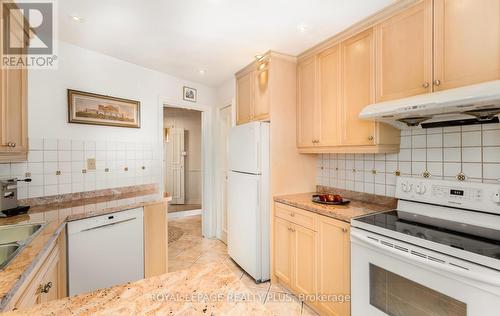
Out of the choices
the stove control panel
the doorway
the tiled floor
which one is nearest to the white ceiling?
the stove control panel

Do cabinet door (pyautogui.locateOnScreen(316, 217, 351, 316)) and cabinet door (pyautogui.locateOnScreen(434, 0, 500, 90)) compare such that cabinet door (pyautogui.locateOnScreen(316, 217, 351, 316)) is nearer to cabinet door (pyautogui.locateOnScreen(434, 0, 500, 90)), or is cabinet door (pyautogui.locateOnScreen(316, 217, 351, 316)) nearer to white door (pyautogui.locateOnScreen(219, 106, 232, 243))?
cabinet door (pyautogui.locateOnScreen(434, 0, 500, 90))

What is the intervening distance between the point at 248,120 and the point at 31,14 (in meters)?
2.00

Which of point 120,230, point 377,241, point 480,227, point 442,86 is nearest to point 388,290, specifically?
point 377,241

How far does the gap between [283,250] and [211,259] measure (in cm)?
109

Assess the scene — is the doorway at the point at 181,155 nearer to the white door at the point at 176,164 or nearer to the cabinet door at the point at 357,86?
the white door at the point at 176,164

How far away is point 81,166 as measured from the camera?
2.28m

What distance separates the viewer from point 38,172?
201cm

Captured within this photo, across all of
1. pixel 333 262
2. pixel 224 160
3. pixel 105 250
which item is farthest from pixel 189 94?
pixel 333 262

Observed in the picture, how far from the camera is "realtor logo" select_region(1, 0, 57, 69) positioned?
1488 millimetres

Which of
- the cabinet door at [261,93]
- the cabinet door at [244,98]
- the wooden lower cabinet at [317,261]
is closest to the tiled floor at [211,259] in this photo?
the wooden lower cabinet at [317,261]

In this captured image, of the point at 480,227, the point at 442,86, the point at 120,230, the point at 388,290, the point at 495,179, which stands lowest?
the point at 388,290

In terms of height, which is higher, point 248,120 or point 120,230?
point 248,120

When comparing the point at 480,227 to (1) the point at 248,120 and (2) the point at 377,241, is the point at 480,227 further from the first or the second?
(1) the point at 248,120

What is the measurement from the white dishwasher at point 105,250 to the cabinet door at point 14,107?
0.70 m
